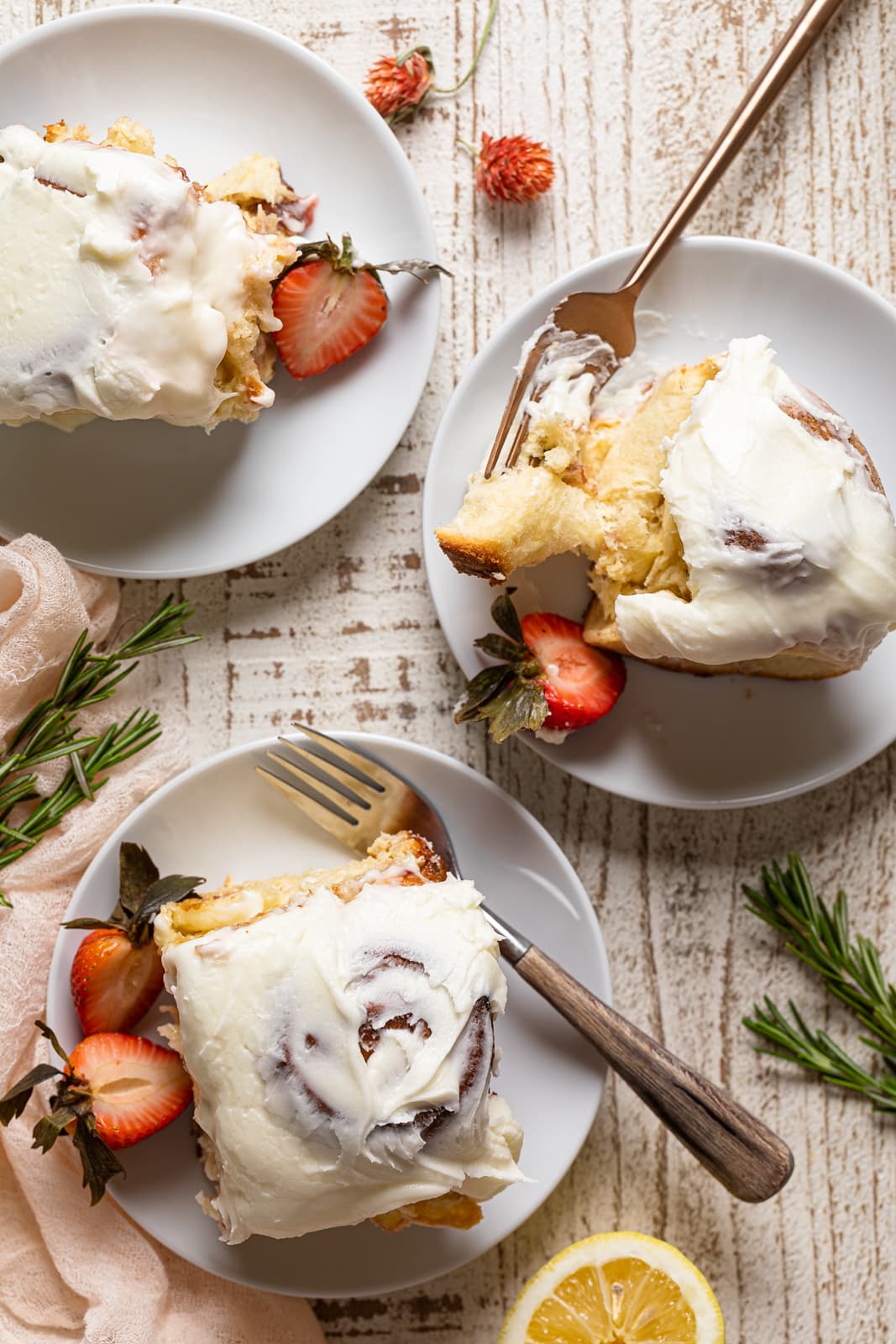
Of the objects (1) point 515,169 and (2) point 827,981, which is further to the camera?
(2) point 827,981

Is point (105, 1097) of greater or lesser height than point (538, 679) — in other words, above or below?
below

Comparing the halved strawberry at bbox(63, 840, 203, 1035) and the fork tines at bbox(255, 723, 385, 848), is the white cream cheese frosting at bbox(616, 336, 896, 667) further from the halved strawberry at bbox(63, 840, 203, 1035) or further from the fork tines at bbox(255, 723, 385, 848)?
the halved strawberry at bbox(63, 840, 203, 1035)

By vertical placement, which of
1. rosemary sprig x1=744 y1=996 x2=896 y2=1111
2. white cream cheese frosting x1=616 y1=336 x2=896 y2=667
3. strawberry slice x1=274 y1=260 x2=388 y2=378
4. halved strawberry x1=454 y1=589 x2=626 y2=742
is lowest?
rosemary sprig x1=744 y1=996 x2=896 y2=1111

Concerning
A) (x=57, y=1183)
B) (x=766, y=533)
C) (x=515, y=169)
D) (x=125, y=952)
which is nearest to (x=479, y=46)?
(x=515, y=169)

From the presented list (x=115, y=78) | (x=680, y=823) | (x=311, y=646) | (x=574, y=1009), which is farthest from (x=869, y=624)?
(x=115, y=78)

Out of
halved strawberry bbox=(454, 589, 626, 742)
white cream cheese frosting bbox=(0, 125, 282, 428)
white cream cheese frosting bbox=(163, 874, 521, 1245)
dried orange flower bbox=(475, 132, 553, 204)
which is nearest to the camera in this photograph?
white cream cheese frosting bbox=(163, 874, 521, 1245)

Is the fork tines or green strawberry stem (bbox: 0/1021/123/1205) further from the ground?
the fork tines

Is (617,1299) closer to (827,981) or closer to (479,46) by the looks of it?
(827,981)

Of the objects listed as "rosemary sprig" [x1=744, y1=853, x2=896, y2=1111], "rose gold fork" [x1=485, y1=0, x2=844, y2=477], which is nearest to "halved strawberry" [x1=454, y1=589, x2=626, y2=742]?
"rose gold fork" [x1=485, y1=0, x2=844, y2=477]
